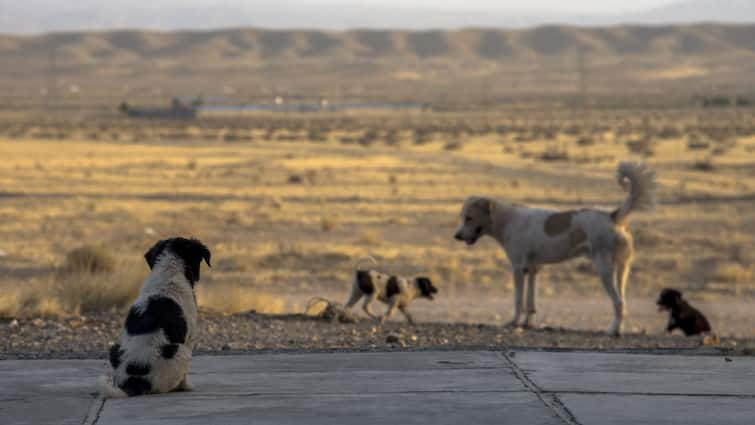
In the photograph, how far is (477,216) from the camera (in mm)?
17000

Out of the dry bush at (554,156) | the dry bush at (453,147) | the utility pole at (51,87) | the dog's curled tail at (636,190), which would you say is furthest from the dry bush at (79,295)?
the utility pole at (51,87)

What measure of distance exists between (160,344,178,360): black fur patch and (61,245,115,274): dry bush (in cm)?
1127

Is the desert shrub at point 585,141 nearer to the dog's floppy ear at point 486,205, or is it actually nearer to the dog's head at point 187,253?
the dog's floppy ear at point 486,205

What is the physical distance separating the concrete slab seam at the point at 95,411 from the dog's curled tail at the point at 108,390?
3cm

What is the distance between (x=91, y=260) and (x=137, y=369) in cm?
1160

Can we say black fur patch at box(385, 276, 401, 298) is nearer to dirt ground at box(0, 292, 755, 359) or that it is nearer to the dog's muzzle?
dirt ground at box(0, 292, 755, 359)

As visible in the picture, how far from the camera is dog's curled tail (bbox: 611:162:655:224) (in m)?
15.9

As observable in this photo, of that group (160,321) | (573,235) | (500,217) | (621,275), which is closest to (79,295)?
→ (500,217)

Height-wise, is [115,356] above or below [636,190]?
below

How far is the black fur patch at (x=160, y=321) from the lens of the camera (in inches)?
354

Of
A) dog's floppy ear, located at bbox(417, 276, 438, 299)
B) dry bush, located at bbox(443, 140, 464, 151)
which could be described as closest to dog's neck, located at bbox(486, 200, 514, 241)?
dog's floppy ear, located at bbox(417, 276, 438, 299)

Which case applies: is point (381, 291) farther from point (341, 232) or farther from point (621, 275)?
point (341, 232)

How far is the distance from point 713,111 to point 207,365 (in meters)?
98.9

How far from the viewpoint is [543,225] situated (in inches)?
646
